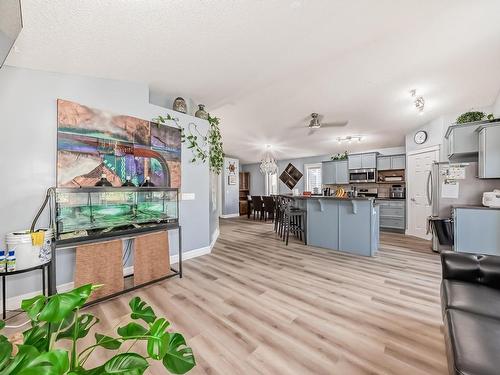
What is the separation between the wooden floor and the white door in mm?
1977

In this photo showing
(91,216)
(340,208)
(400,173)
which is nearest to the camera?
(91,216)

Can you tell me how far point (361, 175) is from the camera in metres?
6.72

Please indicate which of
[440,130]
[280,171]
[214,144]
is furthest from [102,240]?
[280,171]

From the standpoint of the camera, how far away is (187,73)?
2791 millimetres

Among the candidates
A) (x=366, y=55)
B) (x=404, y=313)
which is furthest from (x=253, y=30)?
(x=404, y=313)

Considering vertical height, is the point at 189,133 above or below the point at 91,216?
above

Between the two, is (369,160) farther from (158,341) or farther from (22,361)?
(22,361)

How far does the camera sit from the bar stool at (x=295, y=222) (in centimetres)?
467

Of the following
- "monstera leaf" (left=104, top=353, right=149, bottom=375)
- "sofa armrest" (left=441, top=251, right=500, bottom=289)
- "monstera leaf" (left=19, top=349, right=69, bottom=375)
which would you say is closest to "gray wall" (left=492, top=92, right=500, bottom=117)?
"sofa armrest" (left=441, top=251, right=500, bottom=289)

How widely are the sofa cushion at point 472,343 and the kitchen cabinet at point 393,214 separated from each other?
5030 millimetres

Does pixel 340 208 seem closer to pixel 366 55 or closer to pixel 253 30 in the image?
pixel 366 55

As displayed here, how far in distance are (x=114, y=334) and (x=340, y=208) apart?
145 inches

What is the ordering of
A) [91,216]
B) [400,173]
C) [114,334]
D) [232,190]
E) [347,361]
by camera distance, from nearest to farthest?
[347,361], [114,334], [91,216], [400,173], [232,190]

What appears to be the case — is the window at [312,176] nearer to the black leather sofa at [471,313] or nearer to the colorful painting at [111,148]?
the colorful painting at [111,148]
